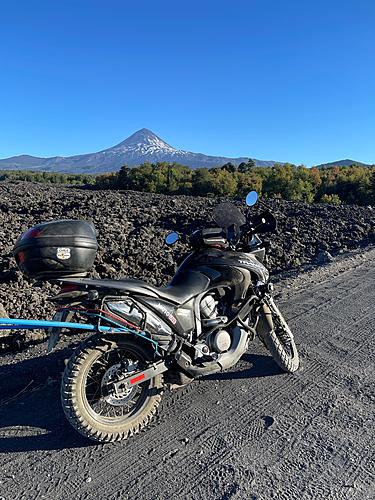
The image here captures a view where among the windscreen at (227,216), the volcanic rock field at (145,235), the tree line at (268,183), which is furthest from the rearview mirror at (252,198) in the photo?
the tree line at (268,183)

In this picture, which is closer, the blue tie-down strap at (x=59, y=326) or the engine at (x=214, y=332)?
the blue tie-down strap at (x=59, y=326)

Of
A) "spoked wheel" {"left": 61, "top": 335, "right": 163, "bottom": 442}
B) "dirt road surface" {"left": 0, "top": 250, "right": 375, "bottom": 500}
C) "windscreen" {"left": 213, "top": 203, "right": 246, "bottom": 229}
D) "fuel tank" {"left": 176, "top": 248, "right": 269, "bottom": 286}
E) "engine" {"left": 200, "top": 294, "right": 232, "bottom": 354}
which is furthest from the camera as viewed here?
"windscreen" {"left": 213, "top": 203, "right": 246, "bottom": 229}

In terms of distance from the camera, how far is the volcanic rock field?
20.9ft

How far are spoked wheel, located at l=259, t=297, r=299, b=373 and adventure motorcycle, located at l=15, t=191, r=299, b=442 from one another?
0.03 feet

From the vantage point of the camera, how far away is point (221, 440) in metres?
2.71

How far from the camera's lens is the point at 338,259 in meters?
8.84

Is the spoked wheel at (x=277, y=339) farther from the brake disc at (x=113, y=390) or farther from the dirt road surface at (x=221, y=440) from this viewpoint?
the brake disc at (x=113, y=390)

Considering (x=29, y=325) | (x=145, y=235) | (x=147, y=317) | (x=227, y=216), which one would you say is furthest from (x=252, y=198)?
(x=145, y=235)

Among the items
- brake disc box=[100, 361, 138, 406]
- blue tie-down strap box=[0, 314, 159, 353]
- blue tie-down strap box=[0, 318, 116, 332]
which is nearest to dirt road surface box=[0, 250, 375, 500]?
brake disc box=[100, 361, 138, 406]

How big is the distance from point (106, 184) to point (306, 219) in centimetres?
2722

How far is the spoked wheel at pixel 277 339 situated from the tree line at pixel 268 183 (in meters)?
25.2

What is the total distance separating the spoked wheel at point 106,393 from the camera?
249 cm

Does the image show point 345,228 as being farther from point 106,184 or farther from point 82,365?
point 106,184

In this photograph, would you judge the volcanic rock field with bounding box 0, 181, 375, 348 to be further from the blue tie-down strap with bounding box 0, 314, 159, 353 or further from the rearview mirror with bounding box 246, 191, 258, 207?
the rearview mirror with bounding box 246, 191, 258, 207
